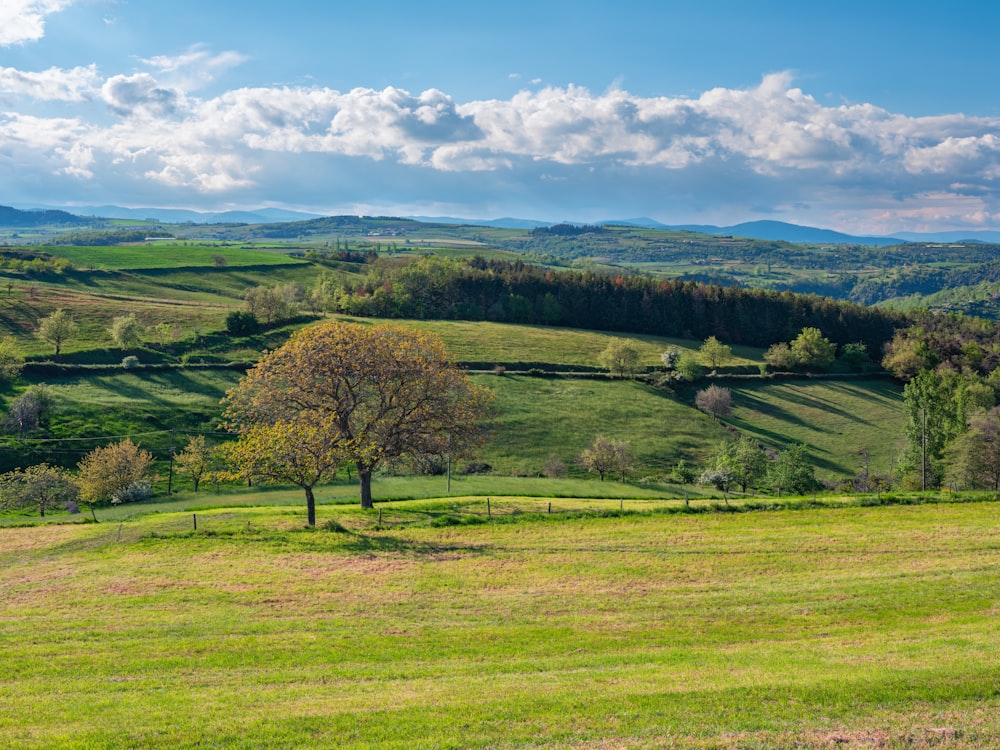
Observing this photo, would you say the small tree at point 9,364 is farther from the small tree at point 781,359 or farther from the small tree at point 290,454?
the small tree at point 781,359

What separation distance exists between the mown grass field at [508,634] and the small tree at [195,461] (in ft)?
72.7

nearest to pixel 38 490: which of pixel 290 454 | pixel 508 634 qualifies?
pixel 290 454

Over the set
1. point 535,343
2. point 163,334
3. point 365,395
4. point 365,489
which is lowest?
point 365,489

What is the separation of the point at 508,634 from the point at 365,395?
1119 inches

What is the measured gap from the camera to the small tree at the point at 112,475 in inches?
2402

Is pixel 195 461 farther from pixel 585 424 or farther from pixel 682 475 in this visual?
pixel 682 475

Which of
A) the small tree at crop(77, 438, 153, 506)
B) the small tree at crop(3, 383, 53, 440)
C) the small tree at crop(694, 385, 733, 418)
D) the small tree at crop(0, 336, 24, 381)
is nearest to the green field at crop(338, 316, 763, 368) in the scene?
the small tree at crop(694, 385, 733, 418)

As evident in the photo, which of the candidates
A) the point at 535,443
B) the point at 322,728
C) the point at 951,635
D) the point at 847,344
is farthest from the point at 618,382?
the point at 322,728

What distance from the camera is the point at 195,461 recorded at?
66688mm

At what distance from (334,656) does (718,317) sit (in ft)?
502

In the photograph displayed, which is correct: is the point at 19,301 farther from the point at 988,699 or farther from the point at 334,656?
the point at 988,699

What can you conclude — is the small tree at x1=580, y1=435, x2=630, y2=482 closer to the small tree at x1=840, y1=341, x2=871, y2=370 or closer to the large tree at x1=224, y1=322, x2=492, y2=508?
the large tree at x1=224, y1=322, x2=492, y2=508

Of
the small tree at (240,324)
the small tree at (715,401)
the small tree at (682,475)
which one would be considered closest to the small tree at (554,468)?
the small tree at (682,475)

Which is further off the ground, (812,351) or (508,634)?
(812,351)
